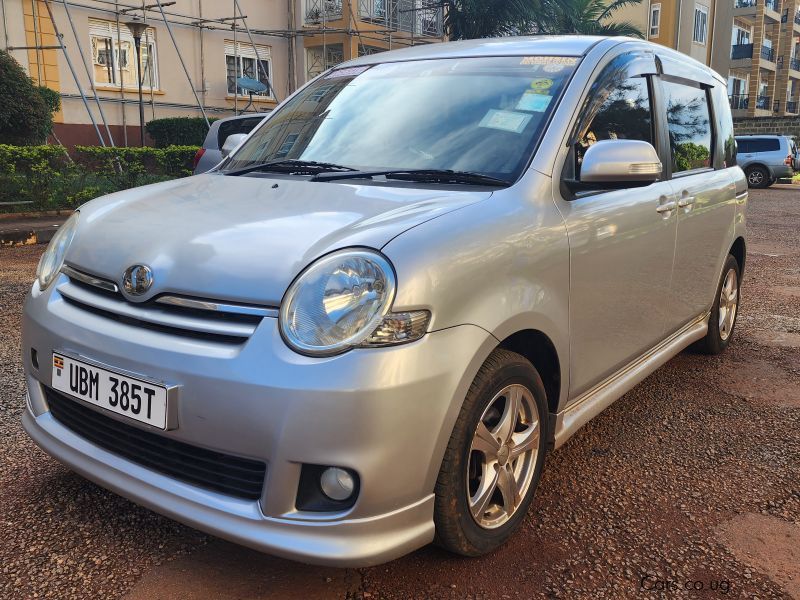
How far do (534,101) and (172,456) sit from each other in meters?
1.76

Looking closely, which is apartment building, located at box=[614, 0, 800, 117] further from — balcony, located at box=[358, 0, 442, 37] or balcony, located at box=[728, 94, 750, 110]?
balcony, located at box=[358, 0, 442, 37]

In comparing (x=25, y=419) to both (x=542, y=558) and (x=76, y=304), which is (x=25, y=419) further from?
(x=542, y=558)

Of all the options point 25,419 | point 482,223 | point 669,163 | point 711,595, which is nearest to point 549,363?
point 482,223

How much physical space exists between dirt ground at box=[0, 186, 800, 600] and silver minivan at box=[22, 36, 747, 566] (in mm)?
215

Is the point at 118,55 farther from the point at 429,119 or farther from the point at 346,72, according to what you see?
the point at 429,119

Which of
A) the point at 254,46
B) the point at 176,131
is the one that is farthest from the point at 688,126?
the point at 254,46

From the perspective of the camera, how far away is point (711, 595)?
214 centimetres

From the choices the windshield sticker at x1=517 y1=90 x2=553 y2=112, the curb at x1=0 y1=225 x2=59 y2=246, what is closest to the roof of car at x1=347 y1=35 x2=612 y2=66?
the windshield sticker at x1=517 y1=90 x2=553 y2=112

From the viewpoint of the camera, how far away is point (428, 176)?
2545 millimetres

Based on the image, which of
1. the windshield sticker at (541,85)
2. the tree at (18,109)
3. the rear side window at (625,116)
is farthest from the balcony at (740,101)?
the windshield sticker at (541,85)

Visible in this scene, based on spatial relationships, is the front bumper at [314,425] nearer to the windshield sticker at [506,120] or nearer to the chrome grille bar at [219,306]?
the chrome grille bar at [219,306]

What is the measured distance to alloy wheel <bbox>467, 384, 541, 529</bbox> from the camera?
220cm

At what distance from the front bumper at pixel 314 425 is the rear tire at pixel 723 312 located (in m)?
2.82

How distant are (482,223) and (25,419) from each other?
5.46 ft
